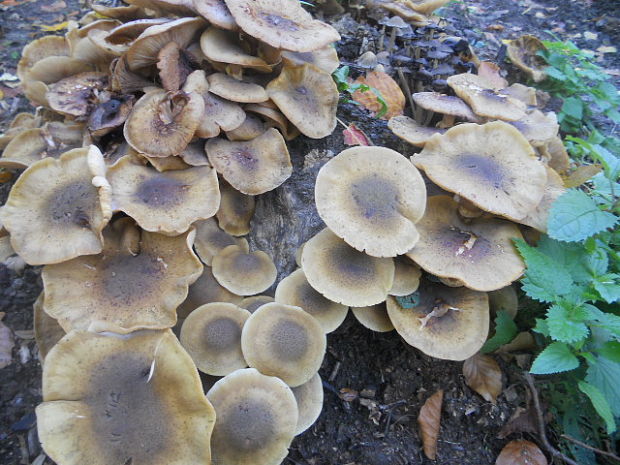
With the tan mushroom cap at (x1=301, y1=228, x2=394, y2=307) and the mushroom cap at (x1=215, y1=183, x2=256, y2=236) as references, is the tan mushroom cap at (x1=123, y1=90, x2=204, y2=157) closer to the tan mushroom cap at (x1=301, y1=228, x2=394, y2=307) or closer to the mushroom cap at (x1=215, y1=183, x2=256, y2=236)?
the mushroom cap at (x1=215, y1=183, x2=256, y2=236)

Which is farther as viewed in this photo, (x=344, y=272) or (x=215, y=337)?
(x=344, y=272)

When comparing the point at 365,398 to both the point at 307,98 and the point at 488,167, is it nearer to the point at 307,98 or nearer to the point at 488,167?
the point at 488,167

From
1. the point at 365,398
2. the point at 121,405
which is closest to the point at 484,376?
the point at 365,398

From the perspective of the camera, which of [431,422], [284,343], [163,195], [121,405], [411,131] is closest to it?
[121,405]

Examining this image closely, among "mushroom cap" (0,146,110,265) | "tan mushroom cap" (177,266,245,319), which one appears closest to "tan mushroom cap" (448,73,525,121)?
"tan mushroom cap" (177,266,245,319)

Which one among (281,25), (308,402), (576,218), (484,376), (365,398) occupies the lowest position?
(365,398)

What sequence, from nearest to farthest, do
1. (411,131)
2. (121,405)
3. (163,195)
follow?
(121,405) < (163,195) < (411,131)

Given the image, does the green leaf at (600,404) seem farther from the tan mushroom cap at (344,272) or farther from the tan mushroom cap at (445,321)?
the tan mushroom cap at (344,272)
